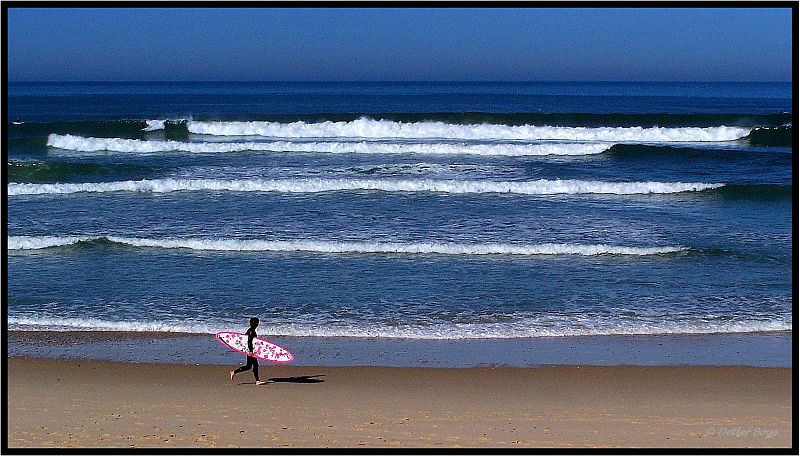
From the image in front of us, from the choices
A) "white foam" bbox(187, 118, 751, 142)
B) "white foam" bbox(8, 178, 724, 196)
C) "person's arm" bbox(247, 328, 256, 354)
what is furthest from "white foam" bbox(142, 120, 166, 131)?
"person's arm" bbox(247, 328, 256, 354)

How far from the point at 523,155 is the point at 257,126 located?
10.9 metres

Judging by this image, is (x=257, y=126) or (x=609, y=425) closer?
(x=609, y=425)

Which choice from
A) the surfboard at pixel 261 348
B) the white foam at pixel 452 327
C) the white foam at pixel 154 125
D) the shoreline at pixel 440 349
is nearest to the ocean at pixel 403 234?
the white foam at pixel 452 327

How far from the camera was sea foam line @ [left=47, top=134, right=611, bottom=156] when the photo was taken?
23781 millimetres

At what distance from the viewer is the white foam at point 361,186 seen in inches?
699

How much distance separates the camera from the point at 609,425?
6598 millimetres

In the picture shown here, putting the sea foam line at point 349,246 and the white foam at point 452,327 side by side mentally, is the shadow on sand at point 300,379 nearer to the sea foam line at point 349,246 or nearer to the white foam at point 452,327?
the white foam at point 452,327

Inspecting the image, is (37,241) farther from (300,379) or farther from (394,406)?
(394,406)

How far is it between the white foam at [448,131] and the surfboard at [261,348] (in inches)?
813

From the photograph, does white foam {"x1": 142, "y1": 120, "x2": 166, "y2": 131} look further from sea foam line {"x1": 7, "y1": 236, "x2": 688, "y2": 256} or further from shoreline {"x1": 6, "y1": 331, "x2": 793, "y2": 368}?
shoreline {"x1": 6, "y1": 331, "x2": 793, "y2": 368}

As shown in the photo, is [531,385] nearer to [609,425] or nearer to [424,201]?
[609,425]

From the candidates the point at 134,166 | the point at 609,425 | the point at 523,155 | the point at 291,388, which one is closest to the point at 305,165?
the point at 134,166

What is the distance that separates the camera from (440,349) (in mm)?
8664

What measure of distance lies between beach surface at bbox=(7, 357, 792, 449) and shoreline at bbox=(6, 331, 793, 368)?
0.68ft
